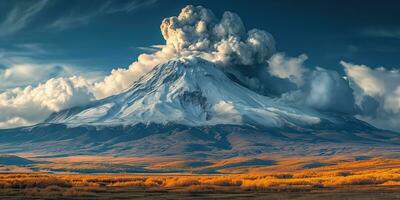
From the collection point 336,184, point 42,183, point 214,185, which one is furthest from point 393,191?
point 42,183

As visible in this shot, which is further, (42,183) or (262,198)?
(42,183)

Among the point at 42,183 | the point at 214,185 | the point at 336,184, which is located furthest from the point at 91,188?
the point at 336,184

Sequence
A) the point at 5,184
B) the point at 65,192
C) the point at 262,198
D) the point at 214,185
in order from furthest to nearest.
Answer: the point at 214,185 < the point at 5,184 < the point at 65,192 < the point at 262,198

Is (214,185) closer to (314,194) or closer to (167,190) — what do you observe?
(167,190)

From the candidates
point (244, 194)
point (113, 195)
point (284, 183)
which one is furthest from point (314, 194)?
point (113, 195)

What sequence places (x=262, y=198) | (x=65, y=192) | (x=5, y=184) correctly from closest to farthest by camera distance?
(x=262, y=198) < (x=65, y=192) < (x=5, y=184)

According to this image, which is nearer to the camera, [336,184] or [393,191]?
[393,191]

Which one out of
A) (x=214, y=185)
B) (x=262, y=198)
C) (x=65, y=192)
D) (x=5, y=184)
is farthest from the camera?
(x=214, y=185)

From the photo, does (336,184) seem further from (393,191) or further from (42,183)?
(42,183)
